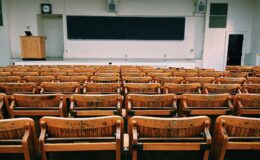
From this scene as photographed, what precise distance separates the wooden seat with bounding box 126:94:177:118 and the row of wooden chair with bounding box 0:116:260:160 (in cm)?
66

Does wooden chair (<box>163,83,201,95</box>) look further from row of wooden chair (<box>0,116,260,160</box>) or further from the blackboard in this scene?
the blackboard

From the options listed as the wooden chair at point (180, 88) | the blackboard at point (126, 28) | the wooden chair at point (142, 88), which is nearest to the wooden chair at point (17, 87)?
the wooden chair at point (142, 88)

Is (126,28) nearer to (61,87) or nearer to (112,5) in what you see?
(112,5)

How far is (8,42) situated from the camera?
11258 mm

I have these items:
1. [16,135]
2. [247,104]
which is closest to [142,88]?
[247,104]

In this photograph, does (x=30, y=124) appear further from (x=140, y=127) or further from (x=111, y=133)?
(x=140, y=127)

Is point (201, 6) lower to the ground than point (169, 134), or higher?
higher

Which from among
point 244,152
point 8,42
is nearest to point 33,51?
point 8,42

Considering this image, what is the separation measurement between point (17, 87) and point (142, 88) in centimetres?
169

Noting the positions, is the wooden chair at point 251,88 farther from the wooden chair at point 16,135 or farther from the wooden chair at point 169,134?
the wooden chair at point 16,135

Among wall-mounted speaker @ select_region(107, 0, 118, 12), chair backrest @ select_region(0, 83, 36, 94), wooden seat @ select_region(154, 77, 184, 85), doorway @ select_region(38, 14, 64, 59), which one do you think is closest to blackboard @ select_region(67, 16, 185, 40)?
wall-mounted speaker @ select_region(107, 0, 118, 12)

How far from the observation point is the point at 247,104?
2.54m

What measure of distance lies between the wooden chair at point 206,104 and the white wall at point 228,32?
9753mm

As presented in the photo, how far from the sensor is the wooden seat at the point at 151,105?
2332 millimetres
